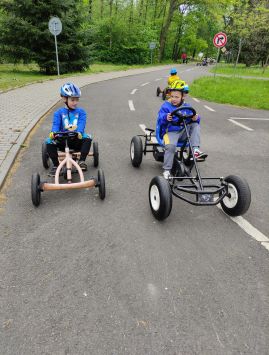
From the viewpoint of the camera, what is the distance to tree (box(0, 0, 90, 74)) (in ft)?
57.6

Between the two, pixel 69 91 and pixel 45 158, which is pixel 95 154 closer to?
pixel 45 158

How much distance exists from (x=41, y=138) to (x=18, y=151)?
1.10 m

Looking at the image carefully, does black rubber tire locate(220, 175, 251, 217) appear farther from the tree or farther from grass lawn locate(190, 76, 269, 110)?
the tree

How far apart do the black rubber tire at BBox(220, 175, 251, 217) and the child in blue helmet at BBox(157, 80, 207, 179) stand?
36.3 inches

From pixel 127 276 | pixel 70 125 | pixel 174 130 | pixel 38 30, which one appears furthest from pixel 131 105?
pixel 38 30

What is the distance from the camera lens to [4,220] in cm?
358

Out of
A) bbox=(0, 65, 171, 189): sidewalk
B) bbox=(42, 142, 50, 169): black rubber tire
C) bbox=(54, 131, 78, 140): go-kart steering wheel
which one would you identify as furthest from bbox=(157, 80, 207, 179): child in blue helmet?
bbox=(0, 65, 171, 189): sidewalk

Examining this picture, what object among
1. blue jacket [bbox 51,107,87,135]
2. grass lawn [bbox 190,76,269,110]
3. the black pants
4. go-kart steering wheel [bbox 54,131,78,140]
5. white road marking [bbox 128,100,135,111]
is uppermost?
blue jacket [bbox 51,107,87,135]

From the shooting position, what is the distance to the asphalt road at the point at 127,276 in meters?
2.12

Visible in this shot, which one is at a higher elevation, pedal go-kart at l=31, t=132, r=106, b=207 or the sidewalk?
pedal go-kart at l=31, t=132, r=106, b=207

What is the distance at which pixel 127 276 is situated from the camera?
2.71m

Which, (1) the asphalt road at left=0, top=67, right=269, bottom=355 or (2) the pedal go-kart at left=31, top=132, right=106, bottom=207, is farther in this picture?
(2) the pedal go-kart at left=31, top=132, right=106, bottom=207

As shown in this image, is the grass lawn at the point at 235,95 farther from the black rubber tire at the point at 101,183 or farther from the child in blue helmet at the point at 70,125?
the black rubber tire at the point at 101,183

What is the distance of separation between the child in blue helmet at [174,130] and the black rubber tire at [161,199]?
0.68 metres
